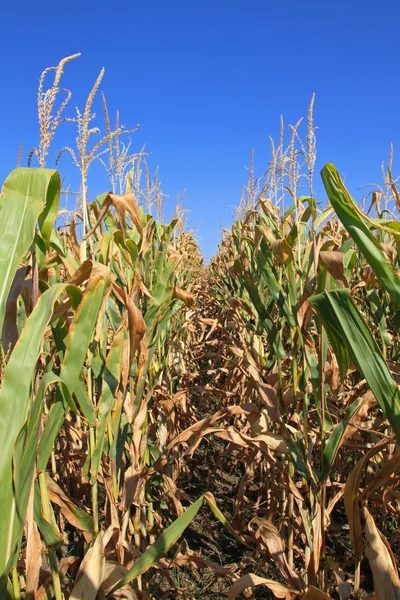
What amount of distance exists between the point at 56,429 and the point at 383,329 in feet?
4.30

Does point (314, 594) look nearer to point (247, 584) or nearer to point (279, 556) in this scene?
point (247, 584)

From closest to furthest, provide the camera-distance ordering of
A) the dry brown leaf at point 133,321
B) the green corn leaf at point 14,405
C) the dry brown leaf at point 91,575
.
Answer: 1. the green corn leaf at point 14,405
2. the dry brown leaf at point 91,575
3. the dry brown leaf at point 133,321

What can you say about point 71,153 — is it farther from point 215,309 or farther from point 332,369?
point 215,309

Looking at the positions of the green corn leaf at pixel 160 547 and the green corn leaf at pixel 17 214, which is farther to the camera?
the green corn leaf at pixel 160 547

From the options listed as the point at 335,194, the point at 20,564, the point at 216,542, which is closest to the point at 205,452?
the point at 216,542

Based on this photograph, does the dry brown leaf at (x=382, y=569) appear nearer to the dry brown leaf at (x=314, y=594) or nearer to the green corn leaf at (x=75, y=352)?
the dry brown leaf at (x=314, y=594)

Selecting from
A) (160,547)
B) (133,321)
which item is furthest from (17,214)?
(160,547)

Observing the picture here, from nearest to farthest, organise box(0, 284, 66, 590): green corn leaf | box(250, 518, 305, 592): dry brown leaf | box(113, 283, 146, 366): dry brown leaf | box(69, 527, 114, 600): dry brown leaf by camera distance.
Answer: box(0, 284, 66, 590): green corn leaf → box(69, 527, 114, 600): dry brown leaf → box(113, 283, 146, 366): dry brown leaf → box(250, 518, 305, 592): dry brown leaf

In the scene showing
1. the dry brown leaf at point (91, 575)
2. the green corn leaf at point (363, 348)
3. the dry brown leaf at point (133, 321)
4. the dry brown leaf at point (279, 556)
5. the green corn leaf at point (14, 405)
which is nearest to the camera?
the green corn leaf at point (14, 405)

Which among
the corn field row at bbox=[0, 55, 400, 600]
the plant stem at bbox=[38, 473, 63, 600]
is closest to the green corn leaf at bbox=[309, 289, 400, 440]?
the corn field row at bbox=[0, 55, 400, 600]

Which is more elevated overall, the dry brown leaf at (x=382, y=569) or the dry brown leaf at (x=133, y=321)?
the dry brown leaf at (x=133, y=321)

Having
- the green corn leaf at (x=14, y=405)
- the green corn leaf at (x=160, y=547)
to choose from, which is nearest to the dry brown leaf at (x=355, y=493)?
the green corn leaf at (x=160, y=547)

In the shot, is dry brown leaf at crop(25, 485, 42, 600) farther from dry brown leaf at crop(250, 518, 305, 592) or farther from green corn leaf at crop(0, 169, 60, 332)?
dry brown leaf at crop(250, 518, 305, 592)

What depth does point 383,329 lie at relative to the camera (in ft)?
5.92
